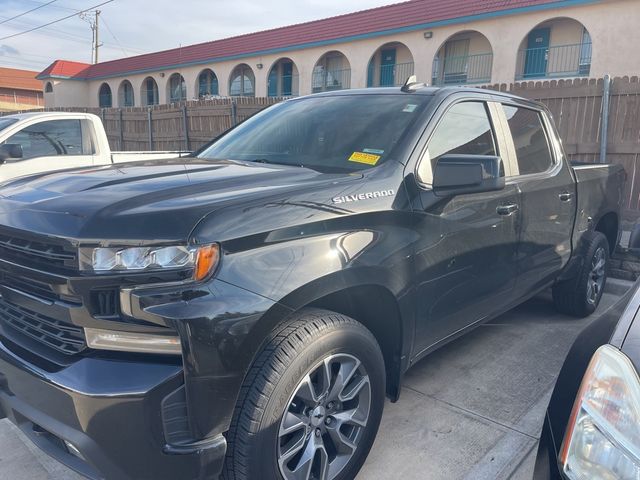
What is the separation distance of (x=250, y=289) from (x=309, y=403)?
0.61m

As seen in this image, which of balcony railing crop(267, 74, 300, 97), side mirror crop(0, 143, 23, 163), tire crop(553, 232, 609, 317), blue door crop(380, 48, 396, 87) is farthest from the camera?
balcony railing crop(267, 74, 300, 97)

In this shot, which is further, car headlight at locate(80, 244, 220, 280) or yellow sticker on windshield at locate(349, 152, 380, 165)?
yellow sticker on windshield at locate(349, 152, 380, 165)

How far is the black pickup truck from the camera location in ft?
5.89

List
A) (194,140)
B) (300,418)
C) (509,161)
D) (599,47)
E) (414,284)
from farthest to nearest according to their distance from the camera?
(599,47), (194,140), (509,161), (414,284), (300,418)

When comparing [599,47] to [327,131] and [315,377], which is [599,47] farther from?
[315,377]

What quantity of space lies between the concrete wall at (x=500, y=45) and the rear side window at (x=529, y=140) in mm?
14786

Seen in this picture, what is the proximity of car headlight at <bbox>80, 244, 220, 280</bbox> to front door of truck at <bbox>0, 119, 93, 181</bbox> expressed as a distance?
16.2 ft

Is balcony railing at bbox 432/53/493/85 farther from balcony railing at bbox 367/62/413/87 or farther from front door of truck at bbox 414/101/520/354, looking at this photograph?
front door of truck at bbox 414/101/520/354

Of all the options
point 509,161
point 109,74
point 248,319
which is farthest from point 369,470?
point 109,74

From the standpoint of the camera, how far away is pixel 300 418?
217cm

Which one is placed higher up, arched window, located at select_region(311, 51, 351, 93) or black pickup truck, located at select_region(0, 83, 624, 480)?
arched window, located at select_region(311, 51, 351, 93)

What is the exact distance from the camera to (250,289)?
1.89 meters

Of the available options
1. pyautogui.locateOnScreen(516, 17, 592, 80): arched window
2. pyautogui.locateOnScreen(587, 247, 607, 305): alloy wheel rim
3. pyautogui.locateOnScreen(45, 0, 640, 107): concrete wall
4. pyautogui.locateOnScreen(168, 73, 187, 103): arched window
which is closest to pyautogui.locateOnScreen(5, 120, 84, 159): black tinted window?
pyautogui.locateOnScreen(587, 247, 607, 305): alloy wheel rim

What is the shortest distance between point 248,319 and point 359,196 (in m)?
0.81
